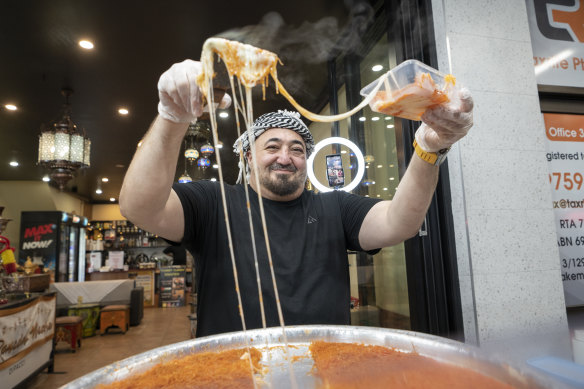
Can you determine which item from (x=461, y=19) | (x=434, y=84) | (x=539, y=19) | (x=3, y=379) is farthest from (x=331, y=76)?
(x=3, y=379)

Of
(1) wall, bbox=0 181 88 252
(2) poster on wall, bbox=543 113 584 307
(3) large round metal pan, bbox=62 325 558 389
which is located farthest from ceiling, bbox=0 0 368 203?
(1) wall, bbox=0 181 88 252

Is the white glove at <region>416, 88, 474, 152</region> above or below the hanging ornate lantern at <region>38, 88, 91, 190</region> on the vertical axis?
below

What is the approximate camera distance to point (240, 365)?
2.96ft

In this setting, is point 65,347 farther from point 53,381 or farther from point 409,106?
point 409,106

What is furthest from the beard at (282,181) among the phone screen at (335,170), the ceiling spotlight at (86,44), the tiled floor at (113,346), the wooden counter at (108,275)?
the wooden counter at (108,275)

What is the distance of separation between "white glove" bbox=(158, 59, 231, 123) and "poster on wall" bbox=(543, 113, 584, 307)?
2.36 m

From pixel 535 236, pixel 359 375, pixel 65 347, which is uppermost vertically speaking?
pixel 535 236

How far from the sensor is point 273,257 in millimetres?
1426

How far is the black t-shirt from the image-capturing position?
1347 mm

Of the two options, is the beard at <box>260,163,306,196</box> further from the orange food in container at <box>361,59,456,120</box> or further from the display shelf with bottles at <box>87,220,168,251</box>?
the display shelf with bottles at <box>87,220,168,251</box>

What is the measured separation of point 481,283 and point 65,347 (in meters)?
6.19

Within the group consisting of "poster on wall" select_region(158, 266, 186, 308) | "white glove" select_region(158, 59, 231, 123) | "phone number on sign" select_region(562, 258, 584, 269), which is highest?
"white glove" select_region(158, 59, 231, 123)

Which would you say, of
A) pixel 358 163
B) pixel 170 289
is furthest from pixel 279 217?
pixel 170 289

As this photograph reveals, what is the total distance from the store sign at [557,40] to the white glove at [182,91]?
7.66 feet
